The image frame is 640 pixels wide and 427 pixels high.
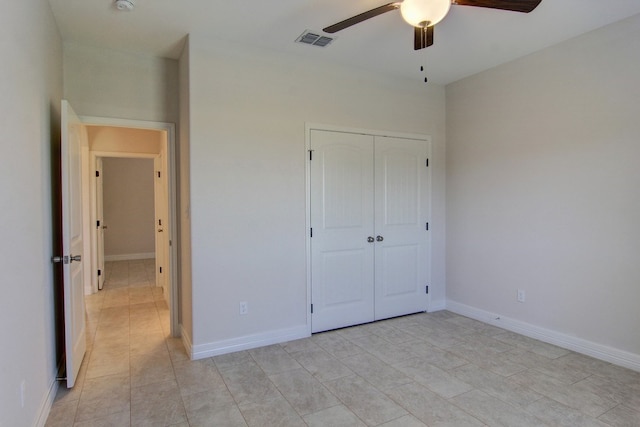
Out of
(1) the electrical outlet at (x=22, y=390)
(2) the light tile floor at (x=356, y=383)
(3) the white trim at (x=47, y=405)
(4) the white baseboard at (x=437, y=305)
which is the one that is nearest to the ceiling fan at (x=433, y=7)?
(2) the light tile floor at (x=356, y=383)

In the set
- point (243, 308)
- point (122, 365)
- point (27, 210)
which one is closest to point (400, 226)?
point (243, 308)

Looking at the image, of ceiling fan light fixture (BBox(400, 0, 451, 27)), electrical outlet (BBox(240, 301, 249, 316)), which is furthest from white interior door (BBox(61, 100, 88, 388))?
ceiling fan light fixture (BBox(400, 0, 451, 27))

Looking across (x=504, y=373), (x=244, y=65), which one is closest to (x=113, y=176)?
(x=244, y=65)

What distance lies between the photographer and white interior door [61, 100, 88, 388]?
2537mm

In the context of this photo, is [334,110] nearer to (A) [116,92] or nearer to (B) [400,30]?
(B) [400,30]

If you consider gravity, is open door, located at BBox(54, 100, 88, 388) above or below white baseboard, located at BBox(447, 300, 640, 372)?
above

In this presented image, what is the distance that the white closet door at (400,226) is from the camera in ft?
13.2

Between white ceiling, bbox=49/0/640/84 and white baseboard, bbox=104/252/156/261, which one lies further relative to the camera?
white baseboard, bbox=104/252/156/261

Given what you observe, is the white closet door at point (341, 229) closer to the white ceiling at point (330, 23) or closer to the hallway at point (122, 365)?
the white ceiling at point (330, 23)

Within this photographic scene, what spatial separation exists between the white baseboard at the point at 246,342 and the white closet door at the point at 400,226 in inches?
38.6

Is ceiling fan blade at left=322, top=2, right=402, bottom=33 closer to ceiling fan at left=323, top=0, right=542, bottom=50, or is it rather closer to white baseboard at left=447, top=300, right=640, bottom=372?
ceiling fan at left=323, top=0, right=542, bottom=50

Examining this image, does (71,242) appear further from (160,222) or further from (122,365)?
(160,222)

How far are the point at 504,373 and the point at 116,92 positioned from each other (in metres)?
3.95

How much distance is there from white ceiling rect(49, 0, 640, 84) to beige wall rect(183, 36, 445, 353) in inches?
8.8
